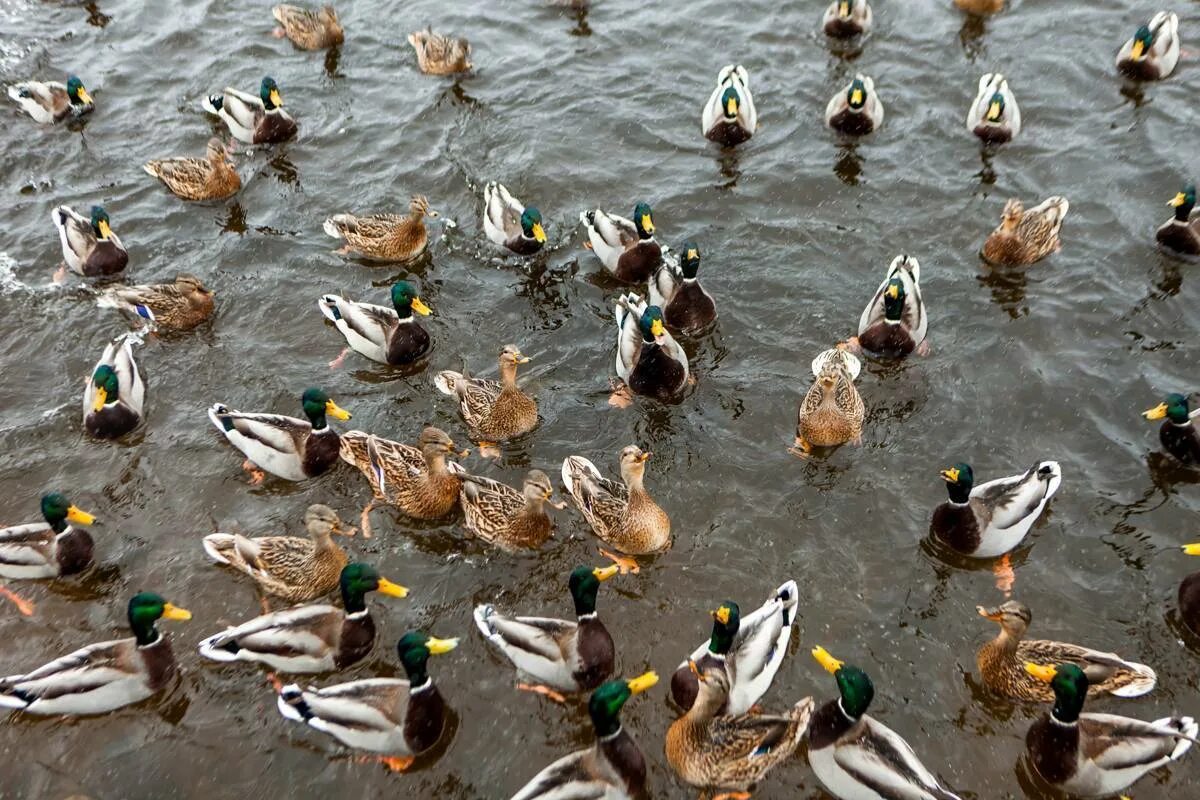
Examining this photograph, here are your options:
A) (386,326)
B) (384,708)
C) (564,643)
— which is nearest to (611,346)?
(386,326)

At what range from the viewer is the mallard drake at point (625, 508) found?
6691 mm

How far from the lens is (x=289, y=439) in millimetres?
7484

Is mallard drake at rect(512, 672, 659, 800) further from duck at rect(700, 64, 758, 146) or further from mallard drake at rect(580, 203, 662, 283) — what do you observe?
duck at rect(700, 64, 758, 146)

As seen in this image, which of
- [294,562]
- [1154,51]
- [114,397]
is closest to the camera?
[294,562]

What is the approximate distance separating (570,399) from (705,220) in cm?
315

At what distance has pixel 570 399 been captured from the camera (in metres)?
8.32

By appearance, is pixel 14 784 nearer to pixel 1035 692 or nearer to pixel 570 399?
pixel 570 399

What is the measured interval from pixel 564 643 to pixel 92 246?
719 centimetres

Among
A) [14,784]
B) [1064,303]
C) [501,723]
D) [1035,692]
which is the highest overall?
[1064,303]

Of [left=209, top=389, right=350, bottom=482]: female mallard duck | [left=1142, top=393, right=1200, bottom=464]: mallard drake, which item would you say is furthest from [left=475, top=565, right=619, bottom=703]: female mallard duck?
[left=1142, top=393, right=1200, bottom=464]: mallard drake

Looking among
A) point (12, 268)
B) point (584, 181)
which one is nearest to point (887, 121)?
point (584, 181)

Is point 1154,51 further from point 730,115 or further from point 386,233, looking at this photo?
point 386,233

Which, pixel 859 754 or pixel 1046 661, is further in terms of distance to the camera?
pixel 1046 661

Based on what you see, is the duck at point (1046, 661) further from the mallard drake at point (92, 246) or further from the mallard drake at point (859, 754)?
the mallard drake at point (92, 246)
